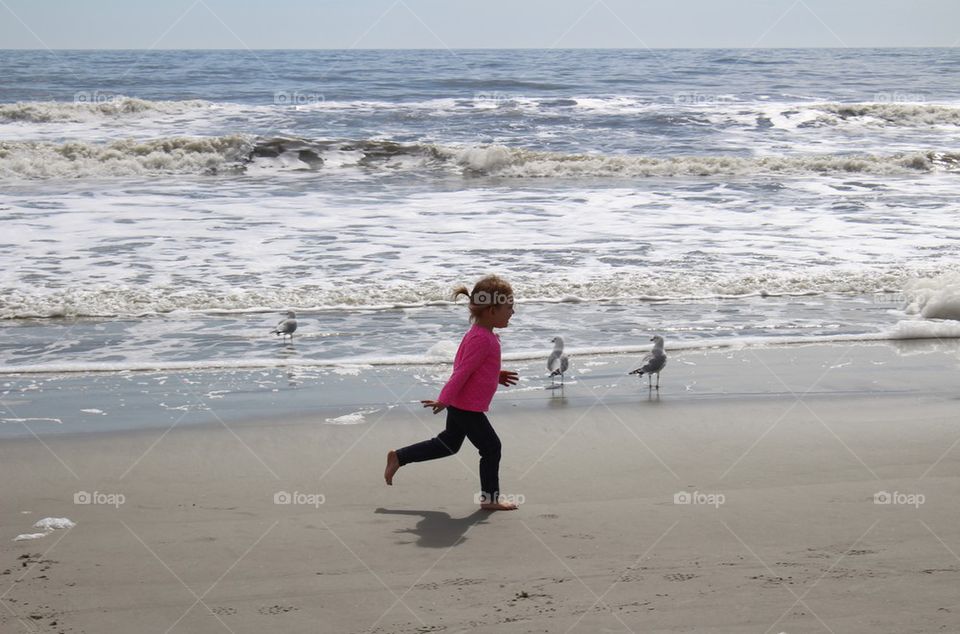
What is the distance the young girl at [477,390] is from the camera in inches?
200

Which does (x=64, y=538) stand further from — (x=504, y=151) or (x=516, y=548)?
(x=504, y=151)

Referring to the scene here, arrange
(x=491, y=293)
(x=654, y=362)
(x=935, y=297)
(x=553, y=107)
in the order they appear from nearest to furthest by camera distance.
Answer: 1. (x=491, y=293)
2. (x=654, y=362)
3. (x=935, y=297)
4. (x=553, y=107)

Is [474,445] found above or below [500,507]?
above

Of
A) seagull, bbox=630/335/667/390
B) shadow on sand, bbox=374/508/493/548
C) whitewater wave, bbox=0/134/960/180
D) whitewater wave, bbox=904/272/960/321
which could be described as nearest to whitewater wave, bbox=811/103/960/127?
whitewater wave, bbox=0/134/960/180

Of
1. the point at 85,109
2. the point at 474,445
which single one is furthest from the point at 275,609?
the point at 85,109

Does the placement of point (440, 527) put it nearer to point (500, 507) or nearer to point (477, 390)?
point (500, 507)

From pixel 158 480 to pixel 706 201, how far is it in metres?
13.3

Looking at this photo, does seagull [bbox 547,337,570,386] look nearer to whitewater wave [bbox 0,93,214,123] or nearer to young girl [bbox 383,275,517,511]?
young girl [bbox 383,275,517,511]

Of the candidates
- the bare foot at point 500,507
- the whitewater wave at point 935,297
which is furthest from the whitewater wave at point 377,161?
the bare foot at point 500,507

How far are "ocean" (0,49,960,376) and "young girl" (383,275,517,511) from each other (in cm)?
282

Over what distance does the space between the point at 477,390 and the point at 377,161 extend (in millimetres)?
18662

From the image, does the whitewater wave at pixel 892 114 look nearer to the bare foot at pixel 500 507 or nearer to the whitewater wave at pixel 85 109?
the whitewater wave at pixel 85 109

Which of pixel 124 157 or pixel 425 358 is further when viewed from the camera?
pixel 124 157

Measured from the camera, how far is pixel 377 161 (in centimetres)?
2331
